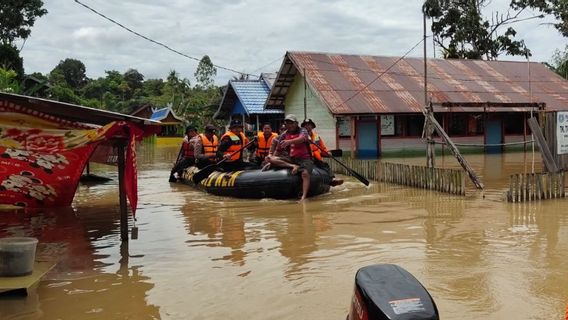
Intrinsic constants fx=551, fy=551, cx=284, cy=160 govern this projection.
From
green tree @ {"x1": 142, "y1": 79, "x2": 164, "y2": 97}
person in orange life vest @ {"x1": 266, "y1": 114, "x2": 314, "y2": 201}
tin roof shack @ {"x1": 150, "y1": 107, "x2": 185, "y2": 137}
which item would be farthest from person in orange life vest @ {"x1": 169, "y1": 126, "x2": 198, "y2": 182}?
green tree @ {"x1": 142, "y1": 79, "x2": 164, "y2": 97}

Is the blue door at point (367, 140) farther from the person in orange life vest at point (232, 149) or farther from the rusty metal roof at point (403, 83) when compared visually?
the person in orange life vest at point (232, 149)

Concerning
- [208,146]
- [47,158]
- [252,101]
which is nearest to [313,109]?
[252,101]

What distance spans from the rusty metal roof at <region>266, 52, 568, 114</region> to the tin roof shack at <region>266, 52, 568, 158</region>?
Result: 0.04 meters

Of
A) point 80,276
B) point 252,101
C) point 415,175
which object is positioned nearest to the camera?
point 80,276

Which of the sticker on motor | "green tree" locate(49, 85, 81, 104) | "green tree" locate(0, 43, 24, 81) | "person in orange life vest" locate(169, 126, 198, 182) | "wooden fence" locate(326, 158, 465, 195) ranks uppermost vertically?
"green tree" locate(0, 43, 24, 81)

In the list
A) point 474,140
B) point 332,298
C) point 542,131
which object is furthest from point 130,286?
point 474,140

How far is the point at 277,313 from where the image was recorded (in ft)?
16.0

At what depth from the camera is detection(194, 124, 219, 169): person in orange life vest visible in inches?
539

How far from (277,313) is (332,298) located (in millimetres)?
632

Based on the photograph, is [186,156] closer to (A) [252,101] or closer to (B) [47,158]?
(B) [47,158]

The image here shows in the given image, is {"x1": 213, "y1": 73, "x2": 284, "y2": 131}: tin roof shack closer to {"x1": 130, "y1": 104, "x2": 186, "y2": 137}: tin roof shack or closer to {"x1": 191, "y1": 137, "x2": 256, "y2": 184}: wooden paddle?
{"x1": 130, "y1": 104, "x2": 186, "y2": 137}: tin roof shack

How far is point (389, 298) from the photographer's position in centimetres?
321

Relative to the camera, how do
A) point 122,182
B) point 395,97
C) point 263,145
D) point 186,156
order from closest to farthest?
point 122,182
point 263,145
point 186,156
point 395,97

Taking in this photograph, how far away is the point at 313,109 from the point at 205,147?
1078 centimetres
